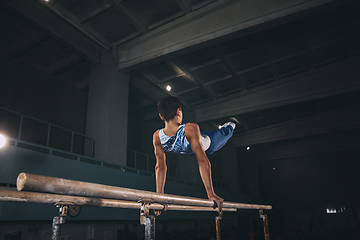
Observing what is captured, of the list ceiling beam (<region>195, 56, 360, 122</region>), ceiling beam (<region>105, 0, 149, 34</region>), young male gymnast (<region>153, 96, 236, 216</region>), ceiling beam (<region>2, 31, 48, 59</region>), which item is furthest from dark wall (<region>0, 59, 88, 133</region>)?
young male gymnast (<region>153, 96, 236, 216</region>)

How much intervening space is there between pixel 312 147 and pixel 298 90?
36.3 feet

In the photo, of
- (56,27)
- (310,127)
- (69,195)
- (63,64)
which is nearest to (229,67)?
(56,27)

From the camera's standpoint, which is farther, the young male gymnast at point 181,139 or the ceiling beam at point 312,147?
the ceiling beam at point 312,147

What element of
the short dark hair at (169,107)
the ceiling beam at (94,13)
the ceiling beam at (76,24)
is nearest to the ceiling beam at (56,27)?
the ceiling beam at (76,24)

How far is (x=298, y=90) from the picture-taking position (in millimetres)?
11266

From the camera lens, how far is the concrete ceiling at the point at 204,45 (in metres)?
7.00

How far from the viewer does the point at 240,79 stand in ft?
36.7

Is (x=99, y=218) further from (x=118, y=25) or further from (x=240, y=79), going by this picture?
(x=240, y=79)

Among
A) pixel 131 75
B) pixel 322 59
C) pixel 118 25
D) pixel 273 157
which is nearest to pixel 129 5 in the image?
pixel 118 25

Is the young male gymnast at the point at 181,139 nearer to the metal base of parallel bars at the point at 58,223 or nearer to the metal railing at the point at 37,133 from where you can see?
the metal base of parallel bars at the point at 58,223

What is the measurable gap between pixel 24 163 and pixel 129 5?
4.84 m

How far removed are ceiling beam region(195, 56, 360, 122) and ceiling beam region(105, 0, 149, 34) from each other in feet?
19.4

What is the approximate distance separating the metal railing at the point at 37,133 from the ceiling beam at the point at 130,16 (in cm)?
355

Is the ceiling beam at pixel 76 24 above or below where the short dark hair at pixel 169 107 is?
above
